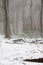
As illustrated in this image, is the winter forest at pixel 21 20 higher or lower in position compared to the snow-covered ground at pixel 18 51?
higher

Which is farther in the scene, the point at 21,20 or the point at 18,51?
the point at 21,20

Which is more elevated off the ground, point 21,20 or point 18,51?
point 21,20

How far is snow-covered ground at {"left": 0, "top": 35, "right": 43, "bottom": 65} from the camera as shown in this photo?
4.00ft

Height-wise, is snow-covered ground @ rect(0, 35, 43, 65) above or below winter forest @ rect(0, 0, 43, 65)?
below

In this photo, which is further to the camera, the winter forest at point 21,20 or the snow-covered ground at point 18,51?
the winter forest at point 21,20

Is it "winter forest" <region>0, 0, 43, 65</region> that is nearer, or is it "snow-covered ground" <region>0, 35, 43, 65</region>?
"snow-covered ground" <region>0, 35, 43, 65</region>

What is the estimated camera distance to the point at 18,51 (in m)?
1.42

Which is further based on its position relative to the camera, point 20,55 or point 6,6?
point 6,6

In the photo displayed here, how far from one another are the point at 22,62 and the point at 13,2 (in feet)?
2.65

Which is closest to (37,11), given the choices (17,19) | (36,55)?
(17,19)

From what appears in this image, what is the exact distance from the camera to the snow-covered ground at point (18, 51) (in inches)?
48.0

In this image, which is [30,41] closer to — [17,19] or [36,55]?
[17,19]

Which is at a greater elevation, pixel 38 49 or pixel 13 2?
pixel 13 2

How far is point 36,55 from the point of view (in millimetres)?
1348
